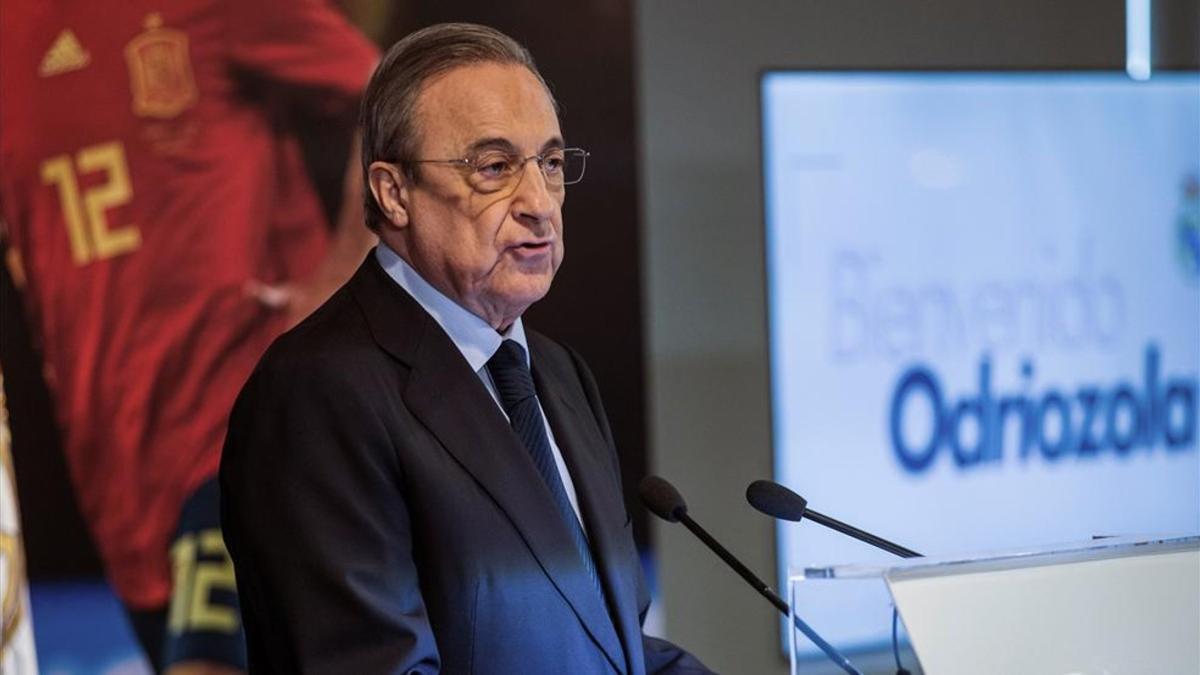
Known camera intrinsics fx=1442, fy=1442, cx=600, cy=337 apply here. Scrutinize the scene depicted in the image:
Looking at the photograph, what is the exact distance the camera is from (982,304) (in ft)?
13.3

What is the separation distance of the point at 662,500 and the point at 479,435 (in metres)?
0.30

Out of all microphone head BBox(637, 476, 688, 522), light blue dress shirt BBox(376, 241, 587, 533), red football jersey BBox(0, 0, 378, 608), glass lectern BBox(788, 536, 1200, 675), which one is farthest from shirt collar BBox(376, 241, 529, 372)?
red football jersey BBox(0, 0, 378, 608)

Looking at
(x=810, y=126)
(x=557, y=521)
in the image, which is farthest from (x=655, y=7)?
(x=557, y=521)

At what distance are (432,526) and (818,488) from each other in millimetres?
2443

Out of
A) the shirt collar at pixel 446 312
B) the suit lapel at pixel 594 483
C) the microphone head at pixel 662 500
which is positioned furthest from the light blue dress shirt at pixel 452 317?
the microphone head at pixel 662 500

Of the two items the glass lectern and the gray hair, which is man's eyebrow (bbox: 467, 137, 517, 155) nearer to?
the gray hair

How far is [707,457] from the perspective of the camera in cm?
397

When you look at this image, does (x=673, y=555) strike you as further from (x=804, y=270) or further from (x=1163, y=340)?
(x=1163, y=340)

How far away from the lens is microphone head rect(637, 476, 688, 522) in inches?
72.1

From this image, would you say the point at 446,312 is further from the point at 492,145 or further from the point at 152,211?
the point at 152,211

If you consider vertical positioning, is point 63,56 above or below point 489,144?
above

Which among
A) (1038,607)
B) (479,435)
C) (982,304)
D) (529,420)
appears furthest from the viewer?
(982,304)

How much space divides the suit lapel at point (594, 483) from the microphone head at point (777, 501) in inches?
7.4

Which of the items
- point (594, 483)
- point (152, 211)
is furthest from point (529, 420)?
point (152, 211)
